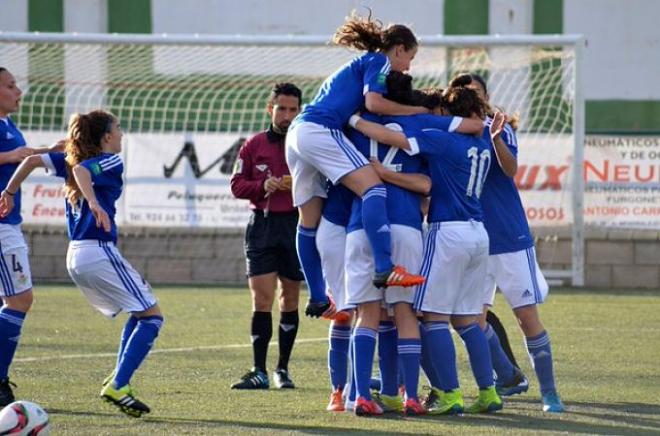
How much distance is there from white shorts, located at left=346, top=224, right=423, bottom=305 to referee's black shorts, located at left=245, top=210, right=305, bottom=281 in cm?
204

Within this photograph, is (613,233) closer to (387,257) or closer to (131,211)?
(131,211)

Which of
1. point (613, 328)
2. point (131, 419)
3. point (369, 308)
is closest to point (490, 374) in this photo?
point (369, 308)

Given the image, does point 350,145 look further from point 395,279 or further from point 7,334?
point 7,334

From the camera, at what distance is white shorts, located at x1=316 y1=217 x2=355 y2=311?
7.89 meters

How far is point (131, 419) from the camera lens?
762 cm

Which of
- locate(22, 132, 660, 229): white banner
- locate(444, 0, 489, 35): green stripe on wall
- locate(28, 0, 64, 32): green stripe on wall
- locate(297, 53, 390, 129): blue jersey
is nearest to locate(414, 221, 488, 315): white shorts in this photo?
locate(297, 53, 390, 129): blue jersey

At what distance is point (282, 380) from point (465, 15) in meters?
17.5

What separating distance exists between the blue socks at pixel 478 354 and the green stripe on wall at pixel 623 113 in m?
18.8

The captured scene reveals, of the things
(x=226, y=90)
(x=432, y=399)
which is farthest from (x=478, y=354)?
(x=226, y=90)

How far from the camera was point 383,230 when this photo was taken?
7.43 m

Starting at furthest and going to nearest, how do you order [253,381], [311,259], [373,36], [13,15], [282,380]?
[13,15], [282,380], [253,381], [311,259], [373,36]

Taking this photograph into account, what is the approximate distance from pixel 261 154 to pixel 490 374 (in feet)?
9.03

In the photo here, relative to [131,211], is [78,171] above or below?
above

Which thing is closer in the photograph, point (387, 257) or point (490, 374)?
point (387, 257)
